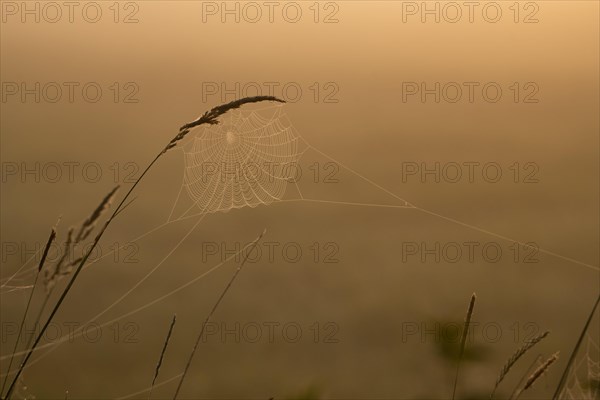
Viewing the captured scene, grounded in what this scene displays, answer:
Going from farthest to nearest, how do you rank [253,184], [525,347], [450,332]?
[253,184]
[450,332]
[525,347]

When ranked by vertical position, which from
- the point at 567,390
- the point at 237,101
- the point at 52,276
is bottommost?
the point at 567,390

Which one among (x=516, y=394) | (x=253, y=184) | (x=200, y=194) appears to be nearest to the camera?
(x=516, y=394)

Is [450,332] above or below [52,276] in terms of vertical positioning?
below

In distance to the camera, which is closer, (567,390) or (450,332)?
(450,332)

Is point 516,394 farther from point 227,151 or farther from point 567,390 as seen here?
point 227,151

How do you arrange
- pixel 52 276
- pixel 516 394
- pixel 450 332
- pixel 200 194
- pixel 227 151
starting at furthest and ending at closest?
1. pixel 227 151
2. pixel 200 194
3. pixel 450 332
4. pixel 516 394
5. pixel 52 276

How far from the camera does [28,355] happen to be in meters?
1.08

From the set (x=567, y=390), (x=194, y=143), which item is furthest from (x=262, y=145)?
(x=567, y=390)

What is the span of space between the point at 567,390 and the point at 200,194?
1.58 metres

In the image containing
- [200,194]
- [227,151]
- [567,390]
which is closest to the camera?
[567,390]

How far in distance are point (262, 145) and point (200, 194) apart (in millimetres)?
566

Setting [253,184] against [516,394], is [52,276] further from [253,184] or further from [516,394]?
[253,184]

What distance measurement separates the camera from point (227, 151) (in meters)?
3.46

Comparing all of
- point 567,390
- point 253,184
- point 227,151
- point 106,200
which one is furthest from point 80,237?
point 227,151
